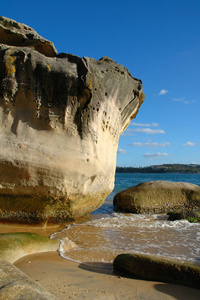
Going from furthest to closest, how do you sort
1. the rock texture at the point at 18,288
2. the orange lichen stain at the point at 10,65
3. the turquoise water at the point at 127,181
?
the turquoise water at the point at 127,181
the orange lichen stain at the point at 10,65
the rock texture at the point at 18,288

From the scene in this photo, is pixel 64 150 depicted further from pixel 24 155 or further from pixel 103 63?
pixel 103 63

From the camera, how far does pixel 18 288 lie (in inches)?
59.7

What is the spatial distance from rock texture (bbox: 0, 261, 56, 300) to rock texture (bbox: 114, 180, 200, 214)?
6645mm

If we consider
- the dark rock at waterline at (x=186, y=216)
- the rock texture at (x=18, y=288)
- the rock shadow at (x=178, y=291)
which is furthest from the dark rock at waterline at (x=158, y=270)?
the dark rock at waterline at (x=186, y=216)

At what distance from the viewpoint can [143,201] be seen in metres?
8.18

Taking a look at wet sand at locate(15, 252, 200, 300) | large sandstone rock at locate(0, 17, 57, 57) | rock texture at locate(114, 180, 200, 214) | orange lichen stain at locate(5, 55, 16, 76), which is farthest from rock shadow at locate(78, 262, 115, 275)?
rock texture at locate(114, 180, 200, 214)

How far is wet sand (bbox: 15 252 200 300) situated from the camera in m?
2.06

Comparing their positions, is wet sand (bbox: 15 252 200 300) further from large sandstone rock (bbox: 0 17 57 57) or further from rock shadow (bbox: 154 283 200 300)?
large sandstone rock (bbox: 0 17 57 57)

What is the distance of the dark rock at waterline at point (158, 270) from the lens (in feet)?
7.66

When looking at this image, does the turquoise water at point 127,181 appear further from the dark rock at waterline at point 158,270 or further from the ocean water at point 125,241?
the dark rock at waterline at point 158,270

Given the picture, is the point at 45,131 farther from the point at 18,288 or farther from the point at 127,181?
the point at 127,181

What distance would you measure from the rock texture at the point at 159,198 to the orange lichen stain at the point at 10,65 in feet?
18.4

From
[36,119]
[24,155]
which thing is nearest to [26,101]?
[36,119]

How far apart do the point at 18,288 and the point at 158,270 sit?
144cm
